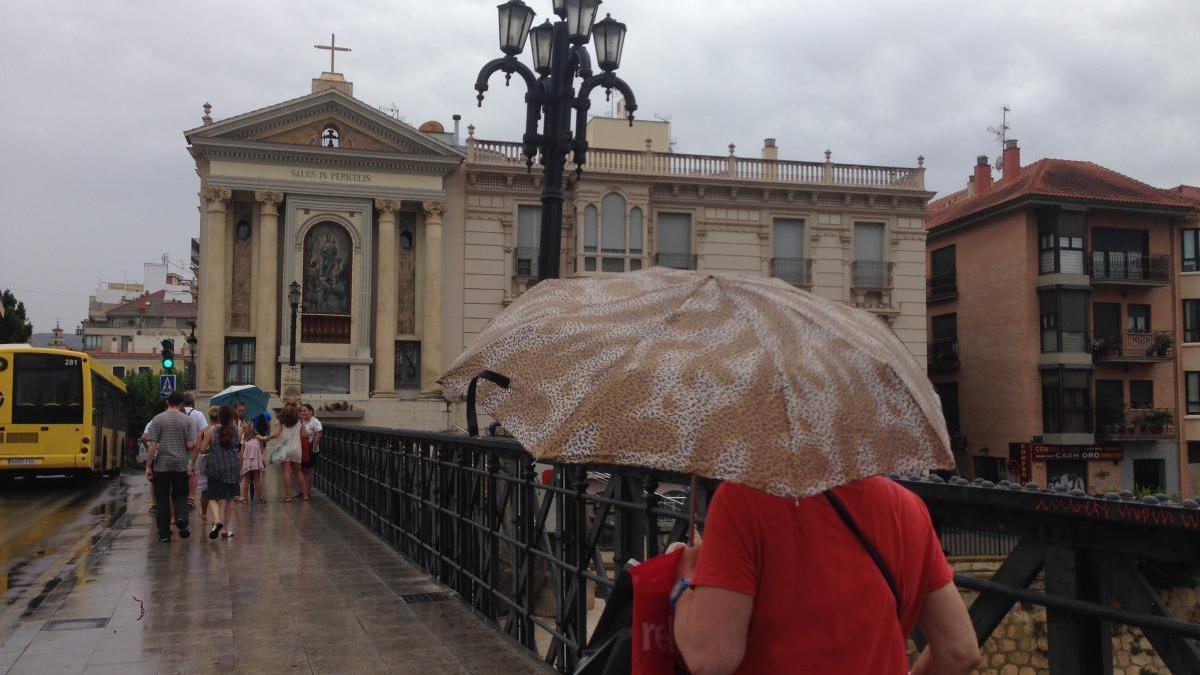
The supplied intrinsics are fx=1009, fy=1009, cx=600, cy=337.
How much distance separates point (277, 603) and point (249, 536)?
4713 mm

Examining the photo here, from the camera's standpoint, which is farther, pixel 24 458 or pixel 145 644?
pixel 24 458

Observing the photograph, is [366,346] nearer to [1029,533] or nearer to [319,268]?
[319,268]

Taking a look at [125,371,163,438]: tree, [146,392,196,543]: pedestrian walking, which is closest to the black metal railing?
[146,392,196,543]: pedestrian walking

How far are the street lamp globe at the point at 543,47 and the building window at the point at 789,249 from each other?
27.0 metres

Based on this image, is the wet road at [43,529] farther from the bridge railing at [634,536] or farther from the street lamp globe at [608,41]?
the street lamp globe at [608,41]

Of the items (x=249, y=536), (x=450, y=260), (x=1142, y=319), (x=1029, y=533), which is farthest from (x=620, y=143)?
(x=1029, y=533)

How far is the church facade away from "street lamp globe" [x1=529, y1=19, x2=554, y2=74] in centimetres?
2197

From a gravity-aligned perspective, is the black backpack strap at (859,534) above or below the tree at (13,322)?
below

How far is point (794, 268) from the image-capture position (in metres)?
38.0

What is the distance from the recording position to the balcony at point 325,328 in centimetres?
3475

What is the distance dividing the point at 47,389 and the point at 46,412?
507mm

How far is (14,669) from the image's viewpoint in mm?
6184

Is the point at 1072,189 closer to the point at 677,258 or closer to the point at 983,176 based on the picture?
the point at 983,176

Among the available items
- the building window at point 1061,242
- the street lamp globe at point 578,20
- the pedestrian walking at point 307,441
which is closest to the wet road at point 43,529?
the pedestrian walking at point 307,441
